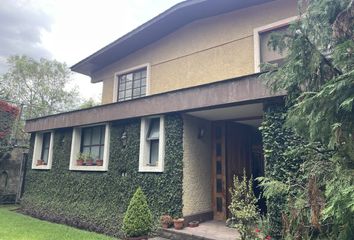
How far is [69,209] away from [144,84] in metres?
5.70

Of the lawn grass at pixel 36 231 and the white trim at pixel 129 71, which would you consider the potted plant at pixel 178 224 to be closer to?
the lawn grass at pixel 36 231

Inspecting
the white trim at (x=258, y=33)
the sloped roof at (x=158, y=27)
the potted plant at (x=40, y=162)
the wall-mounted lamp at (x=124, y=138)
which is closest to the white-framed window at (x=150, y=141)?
the wall-mounted lamp at (x=124, y=138)

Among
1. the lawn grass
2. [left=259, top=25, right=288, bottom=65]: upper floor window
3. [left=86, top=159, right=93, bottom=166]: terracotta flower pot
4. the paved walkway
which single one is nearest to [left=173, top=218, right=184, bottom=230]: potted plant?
the paved walkway

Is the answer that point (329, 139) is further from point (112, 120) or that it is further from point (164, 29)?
point (164, 29)

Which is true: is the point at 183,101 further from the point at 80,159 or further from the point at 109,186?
the point at 80,159

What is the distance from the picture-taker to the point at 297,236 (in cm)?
394

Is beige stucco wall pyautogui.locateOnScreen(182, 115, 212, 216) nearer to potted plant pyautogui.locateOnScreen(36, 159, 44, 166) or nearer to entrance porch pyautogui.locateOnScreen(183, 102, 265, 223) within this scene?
entrance porch pyautogui.locateOnScreen(183, 102, 265, 223)

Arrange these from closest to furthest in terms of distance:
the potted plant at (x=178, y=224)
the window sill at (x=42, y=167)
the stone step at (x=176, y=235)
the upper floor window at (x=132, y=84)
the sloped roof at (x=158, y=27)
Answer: the stone step at (x=176, y=235) → the potted plant at (x=178, y=224) → the sloped roof at (x=158, y=27) → the window sill at (x=42, y=167) → the upper floor window at (x=132, y=84)

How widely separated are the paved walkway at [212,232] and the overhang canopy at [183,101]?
2.90 metres

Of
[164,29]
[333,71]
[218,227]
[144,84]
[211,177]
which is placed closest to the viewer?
[333,71]

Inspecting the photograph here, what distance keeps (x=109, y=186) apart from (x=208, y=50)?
18.6 ft

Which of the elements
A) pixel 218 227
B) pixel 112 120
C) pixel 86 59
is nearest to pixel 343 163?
pixel 218 227

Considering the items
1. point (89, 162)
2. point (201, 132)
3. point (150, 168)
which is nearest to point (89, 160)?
Answer: point (89, 162)

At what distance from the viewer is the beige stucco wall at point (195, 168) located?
7039 millimetres
